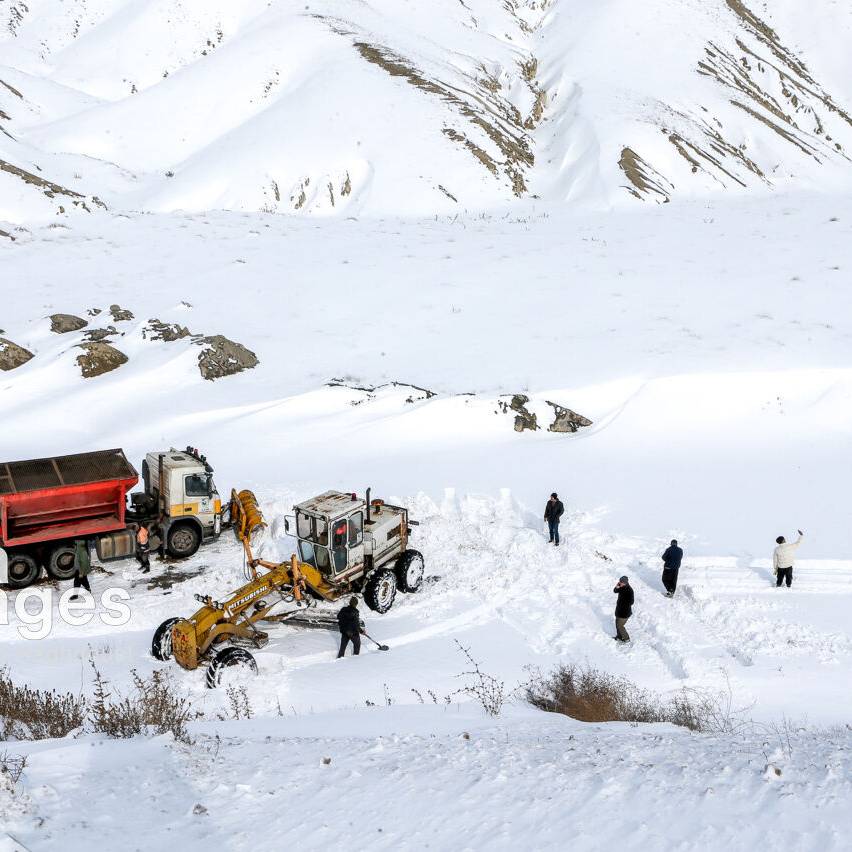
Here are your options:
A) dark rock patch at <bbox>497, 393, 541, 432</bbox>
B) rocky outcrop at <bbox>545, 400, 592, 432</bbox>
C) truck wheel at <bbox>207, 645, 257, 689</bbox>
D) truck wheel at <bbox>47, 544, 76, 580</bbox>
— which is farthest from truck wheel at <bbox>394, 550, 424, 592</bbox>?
rocky outcrop at <bbox>545, 400, 592, 432</bbox>

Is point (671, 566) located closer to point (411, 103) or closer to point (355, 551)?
point (355, 551)

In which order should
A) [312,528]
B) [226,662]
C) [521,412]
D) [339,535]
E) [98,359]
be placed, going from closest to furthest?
[226,662] < [339,535] < [312,528] < [521,412] < [98,359]

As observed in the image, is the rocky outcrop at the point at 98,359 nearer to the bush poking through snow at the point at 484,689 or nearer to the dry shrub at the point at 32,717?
the dry shrub at the point at 32,717

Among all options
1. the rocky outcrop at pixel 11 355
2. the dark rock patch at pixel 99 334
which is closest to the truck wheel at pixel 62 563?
the rocky outcrop at pixel 11 355

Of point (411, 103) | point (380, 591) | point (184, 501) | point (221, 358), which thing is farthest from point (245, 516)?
point (411, 103)

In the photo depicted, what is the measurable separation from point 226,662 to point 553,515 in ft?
21.6

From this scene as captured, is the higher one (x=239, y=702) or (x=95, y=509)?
(x=95, y=509)

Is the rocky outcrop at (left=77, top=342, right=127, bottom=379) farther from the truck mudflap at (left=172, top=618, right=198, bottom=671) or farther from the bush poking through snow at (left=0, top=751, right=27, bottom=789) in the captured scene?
the bush poking through snow at (left=0, top=751, right=27, bottom=789)

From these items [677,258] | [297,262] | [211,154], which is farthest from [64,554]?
[211,154]

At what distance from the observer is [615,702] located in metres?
8.95

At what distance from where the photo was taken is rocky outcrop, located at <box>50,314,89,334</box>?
976 inches

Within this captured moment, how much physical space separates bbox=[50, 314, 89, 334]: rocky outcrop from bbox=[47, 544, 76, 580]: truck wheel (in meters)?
14.4

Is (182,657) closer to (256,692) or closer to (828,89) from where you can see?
(256,692)

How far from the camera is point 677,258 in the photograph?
3016 cm
